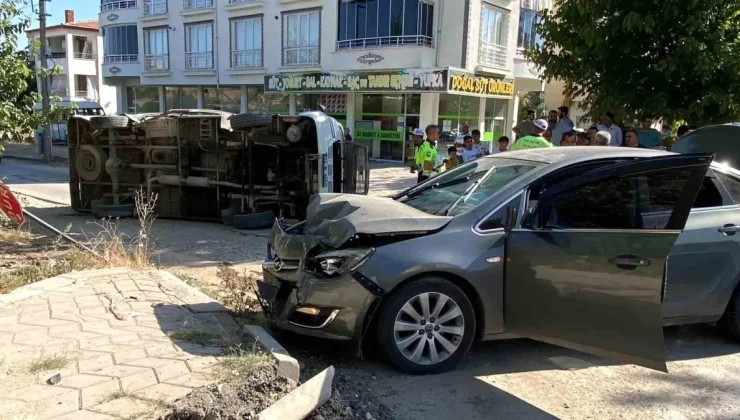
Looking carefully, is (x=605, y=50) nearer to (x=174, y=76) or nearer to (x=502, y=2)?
(x=502, y=2)

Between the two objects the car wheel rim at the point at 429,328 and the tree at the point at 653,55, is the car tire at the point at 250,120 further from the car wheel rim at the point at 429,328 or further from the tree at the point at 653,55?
the car wheel rim at the point at 429,328

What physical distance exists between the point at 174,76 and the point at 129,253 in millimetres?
29552

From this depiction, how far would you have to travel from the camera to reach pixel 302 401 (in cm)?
304

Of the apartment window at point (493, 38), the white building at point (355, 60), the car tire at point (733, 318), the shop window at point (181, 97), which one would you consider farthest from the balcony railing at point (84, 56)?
the car tire at point (733, 318)

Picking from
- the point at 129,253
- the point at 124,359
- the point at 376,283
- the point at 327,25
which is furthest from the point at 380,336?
the point at 327,25

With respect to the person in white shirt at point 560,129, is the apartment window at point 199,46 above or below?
above

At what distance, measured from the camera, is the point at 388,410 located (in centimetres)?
338

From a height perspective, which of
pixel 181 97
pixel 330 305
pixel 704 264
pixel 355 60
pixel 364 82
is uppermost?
pixel 355 60

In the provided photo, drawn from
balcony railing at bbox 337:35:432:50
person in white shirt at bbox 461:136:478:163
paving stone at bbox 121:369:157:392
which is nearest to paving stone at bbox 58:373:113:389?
paving stone at bbox 121:369:157:392

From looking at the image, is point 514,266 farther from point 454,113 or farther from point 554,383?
point 454,113

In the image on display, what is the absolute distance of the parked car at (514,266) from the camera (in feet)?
11.7

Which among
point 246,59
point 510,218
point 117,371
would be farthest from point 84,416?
point 246,59

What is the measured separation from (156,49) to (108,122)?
2738cm

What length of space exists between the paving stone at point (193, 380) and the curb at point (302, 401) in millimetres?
531
